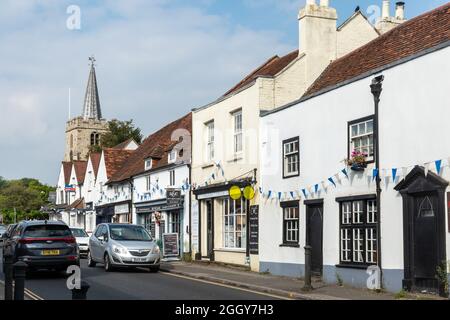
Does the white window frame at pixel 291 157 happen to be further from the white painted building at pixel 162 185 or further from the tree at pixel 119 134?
the tree at pixel 119 134

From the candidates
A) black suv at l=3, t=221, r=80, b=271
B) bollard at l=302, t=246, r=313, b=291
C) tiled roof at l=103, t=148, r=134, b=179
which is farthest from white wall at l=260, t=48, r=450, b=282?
tiled roof at l=103, t=148, r=134, b=179

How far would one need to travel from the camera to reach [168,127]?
4216cm

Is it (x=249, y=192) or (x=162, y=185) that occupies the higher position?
(x=162, y=185)

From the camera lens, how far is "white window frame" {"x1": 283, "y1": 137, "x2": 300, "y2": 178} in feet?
71.1

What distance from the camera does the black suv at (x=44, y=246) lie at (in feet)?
66.6

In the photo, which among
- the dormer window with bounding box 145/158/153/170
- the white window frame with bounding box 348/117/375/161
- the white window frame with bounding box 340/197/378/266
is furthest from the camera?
the dormer window with bounding box 145/158/153/170

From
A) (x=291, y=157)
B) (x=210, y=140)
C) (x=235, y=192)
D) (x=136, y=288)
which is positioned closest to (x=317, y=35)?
(x=210, y=140)

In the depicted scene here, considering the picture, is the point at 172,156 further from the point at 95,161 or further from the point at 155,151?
the point at 95,161

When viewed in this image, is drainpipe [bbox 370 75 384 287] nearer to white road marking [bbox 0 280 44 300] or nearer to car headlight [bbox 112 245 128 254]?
white road marking [bbox 0 280 44 300]

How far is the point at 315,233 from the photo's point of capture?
20406 millimetres

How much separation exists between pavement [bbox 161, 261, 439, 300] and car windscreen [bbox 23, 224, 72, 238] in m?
4.34

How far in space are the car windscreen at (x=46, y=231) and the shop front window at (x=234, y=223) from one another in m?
6.95

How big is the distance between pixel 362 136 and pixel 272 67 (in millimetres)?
11819

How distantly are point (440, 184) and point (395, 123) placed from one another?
2318 mm
